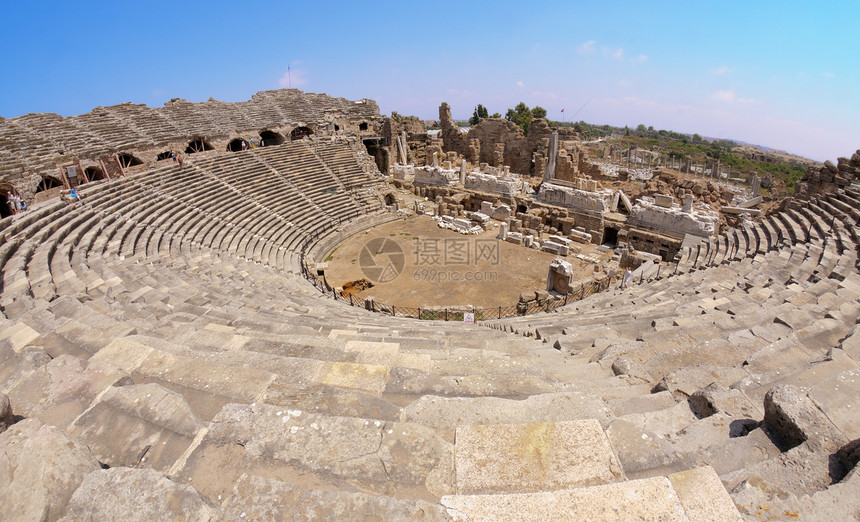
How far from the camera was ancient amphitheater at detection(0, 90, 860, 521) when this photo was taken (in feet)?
7.16

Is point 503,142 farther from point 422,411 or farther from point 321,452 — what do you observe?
point 321,452

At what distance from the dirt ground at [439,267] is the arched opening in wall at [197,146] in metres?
11.5

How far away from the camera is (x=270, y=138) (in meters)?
29.8

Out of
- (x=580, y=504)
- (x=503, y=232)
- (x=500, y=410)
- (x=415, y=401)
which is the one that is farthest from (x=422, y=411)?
(x=503, y=232)

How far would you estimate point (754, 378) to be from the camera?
159 inches

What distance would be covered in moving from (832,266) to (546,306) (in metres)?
6.96

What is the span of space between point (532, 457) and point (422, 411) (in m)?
0.93

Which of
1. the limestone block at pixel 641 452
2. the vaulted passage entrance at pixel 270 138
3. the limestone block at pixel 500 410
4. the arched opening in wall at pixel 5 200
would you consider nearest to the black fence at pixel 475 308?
the limestone block at pixel 500 410

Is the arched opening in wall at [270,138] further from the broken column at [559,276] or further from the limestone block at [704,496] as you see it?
the limestone block at [704,496]

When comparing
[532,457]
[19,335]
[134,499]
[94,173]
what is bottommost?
[19,335]

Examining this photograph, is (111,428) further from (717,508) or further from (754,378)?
(754,378)

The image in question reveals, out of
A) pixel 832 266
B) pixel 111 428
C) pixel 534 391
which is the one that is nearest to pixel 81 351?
pixel 111 428

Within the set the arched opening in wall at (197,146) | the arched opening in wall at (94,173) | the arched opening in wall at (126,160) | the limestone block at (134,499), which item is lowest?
the limestone block at (134,499)

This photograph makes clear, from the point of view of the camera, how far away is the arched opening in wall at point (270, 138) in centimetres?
2872
